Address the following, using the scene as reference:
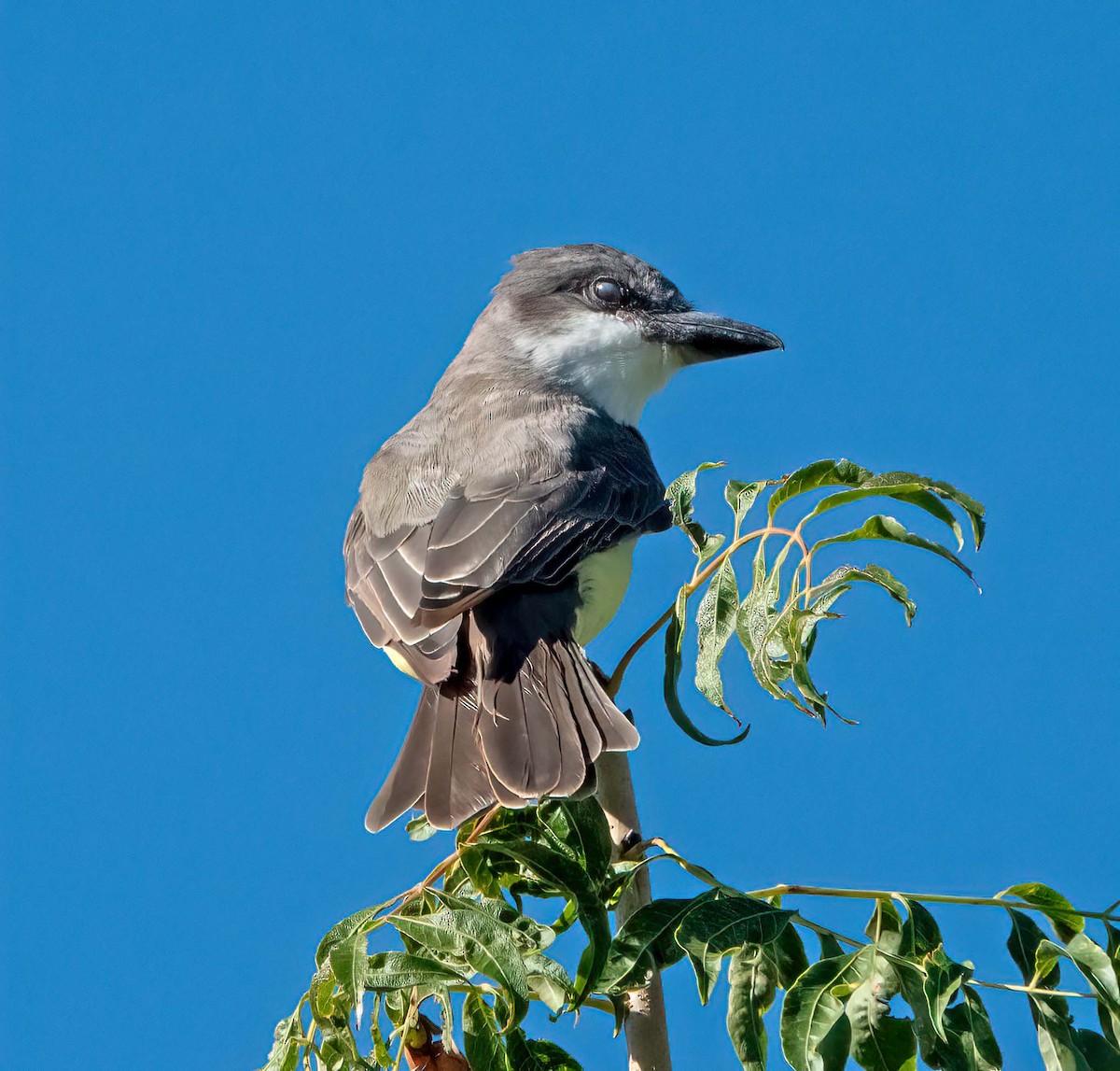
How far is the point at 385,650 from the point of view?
13.2 ft

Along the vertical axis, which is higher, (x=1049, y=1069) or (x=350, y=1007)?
(x=350, y=1007)

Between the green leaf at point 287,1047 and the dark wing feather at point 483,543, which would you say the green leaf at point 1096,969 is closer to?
the green leaf at point 287,1047

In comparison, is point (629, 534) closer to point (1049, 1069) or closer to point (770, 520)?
point (770, 520)

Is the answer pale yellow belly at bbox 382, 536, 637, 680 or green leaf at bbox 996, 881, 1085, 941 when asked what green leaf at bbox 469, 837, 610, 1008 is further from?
pale yellow belly at bbox 382, 536, 637, 680

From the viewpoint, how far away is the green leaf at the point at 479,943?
7.34ft

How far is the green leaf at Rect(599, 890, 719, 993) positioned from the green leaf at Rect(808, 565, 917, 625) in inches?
22.2

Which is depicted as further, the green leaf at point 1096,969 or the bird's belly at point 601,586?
the bird's belly at point 601,586

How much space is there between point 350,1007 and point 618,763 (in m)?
1.03

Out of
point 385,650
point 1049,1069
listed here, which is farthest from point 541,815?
point 385,650

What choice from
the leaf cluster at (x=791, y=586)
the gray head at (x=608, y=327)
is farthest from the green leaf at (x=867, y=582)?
the gray head at (x=608, y=327)

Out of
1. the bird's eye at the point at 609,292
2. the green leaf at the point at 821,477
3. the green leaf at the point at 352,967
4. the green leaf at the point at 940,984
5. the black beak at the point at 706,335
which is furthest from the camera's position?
the bird's eye at the point at 609,292

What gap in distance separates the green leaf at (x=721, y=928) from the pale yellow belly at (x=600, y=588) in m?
1.66

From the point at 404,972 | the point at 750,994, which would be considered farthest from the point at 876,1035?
the point at 404,972

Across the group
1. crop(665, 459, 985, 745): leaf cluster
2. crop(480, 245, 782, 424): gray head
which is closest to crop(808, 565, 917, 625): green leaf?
crop(665, 459, 985, 745): leaf cluster
